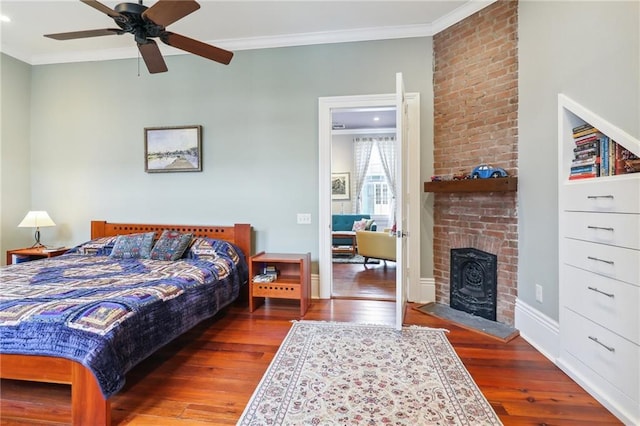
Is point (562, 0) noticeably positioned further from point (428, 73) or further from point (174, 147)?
point (174, 147)

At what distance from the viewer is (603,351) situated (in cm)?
171

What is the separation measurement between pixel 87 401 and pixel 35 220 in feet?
10.5

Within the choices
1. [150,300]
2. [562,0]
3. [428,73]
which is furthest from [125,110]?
[562,0]

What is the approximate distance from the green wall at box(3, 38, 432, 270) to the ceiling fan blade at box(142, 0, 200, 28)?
72.7 inches

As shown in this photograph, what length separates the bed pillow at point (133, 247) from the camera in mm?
3248

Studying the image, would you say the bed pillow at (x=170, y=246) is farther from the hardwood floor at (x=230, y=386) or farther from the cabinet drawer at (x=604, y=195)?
the cabinet drawer at (x=604, y=195)

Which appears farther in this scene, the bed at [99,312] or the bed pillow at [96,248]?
the bed pillow at [96,248]

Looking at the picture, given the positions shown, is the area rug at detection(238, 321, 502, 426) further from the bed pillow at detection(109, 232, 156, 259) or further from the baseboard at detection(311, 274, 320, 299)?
the bed pillow at detection(109, 232, 156, 259)

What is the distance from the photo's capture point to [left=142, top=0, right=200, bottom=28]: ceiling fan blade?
1.64 metres

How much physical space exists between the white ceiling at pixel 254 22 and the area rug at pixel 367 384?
316cm

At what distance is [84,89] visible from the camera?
3.97 metres

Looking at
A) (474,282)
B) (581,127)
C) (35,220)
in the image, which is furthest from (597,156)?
(35,220)

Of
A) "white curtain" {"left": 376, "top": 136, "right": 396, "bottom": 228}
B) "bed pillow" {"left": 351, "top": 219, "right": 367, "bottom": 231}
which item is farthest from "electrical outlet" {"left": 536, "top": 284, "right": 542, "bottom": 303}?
"white curtain" {"left": 376, "top": 136, "right": 396, "bottom": 228}

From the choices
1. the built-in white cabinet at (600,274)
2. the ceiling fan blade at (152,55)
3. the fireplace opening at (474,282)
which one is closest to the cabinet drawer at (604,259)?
the built-in white cabinet at (600,274)
